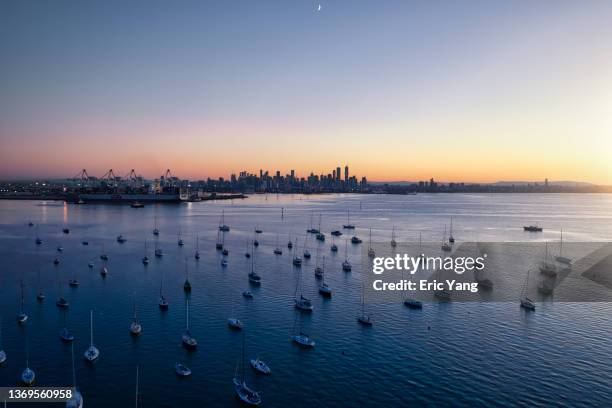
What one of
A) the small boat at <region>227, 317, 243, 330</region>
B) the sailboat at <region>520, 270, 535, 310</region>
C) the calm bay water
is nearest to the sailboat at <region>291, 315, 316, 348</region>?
the calm bay water

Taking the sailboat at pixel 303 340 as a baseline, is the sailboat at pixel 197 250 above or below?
above

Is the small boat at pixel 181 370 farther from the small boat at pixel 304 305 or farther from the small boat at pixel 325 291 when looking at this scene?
the small boat at pixel 325 291

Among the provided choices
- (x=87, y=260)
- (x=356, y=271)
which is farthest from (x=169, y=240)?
(x=356, y=271)

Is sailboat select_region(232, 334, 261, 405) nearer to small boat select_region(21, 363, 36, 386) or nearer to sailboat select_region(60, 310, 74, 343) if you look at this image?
small boat select_region(21, 363, 36, 386)

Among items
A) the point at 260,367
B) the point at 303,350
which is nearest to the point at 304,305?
the point at 303,350

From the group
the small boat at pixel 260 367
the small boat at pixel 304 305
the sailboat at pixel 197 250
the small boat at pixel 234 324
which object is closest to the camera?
the small boat at pixel 260 367

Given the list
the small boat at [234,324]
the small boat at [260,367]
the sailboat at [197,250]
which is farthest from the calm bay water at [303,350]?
the sailboat at [197,250]

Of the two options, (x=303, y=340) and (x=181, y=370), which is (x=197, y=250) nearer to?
(x=303, y=340)

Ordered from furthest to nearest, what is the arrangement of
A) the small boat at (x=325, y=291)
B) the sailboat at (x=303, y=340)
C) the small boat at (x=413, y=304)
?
the small boat at (x=325, y=291) → the small boat at (x=413, y=304) → the sailboat at (x=303, y=340)

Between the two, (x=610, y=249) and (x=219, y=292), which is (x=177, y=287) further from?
(x=610, y=249)
